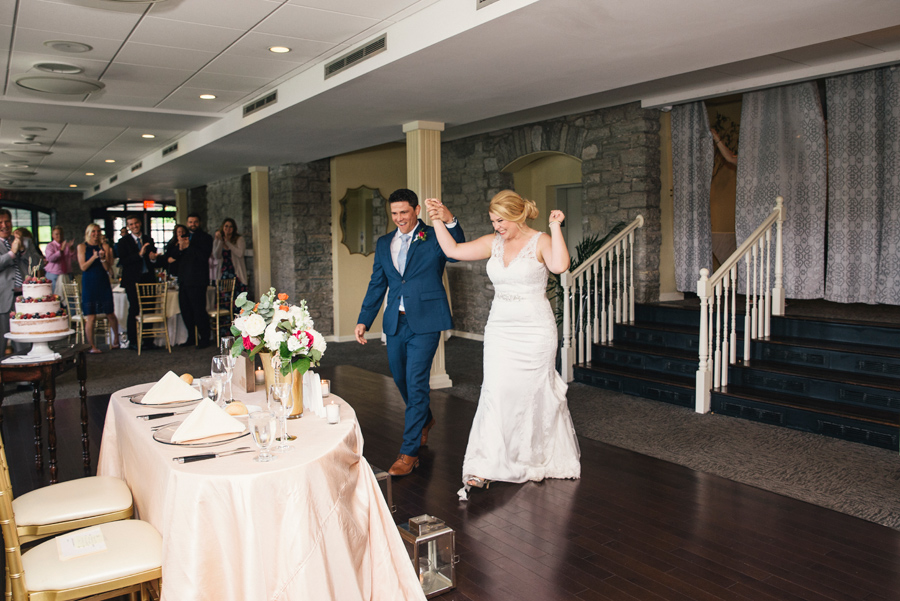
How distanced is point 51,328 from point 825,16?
16.5 feet

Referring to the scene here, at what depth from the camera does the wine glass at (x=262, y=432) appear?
6.85ft

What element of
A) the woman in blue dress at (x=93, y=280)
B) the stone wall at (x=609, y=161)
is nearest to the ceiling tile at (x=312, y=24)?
the stone wall at (x=609, y=161)

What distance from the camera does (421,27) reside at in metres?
4.34

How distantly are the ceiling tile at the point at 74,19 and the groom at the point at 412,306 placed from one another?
88.8 inches

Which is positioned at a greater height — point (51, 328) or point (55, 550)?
point (51, 328)

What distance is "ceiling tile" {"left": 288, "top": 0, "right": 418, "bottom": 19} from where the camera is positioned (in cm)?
419

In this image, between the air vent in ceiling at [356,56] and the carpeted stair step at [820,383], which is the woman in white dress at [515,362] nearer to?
the air vent in ceiling at [356,56]

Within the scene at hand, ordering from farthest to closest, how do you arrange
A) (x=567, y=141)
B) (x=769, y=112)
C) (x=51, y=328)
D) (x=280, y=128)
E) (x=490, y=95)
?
(x=567, y=141)
(x=280, y=128)
(x=769, y=112)
(x=490, y=95)
(x=51, y=328)

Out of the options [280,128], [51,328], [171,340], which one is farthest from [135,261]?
[51,328]

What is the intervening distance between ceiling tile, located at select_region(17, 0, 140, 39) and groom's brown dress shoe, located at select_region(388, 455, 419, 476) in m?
3.33

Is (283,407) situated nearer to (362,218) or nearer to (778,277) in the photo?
(778,277)

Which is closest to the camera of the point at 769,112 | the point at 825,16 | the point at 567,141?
the point at 825,16

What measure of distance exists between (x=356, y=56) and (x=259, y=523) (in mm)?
3882

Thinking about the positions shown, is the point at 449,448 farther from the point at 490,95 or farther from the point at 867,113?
the point at 867,113
